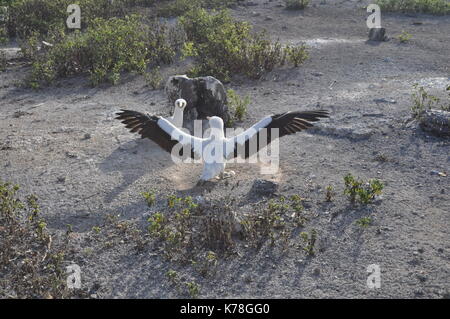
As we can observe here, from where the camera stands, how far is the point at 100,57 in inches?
386

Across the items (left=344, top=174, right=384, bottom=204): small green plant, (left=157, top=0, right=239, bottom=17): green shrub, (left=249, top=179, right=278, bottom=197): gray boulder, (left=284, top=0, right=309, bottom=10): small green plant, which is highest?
(left=284, top=0, right=309, bottom=10): small green plant

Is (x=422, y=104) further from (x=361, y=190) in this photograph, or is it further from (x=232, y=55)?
(x=232, y=55)

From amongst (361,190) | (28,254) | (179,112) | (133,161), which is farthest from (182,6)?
(28,254)

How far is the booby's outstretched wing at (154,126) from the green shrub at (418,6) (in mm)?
9978

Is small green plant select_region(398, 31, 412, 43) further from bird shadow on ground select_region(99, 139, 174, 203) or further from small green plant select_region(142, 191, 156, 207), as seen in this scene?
small green plant select_region(142, 191, 156, 207)

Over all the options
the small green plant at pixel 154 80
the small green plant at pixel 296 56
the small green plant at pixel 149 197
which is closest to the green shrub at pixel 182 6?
the small green plant at pixel 296 56

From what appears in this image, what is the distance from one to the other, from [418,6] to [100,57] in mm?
8820

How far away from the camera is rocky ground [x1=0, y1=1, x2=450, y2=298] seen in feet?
14.9

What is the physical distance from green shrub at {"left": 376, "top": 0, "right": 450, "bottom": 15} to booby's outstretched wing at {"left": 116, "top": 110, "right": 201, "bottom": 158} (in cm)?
998

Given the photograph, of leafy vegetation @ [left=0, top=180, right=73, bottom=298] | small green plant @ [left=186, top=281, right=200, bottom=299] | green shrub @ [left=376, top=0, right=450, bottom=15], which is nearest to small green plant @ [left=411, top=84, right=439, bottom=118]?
small green plant @ [left=186, top=281, right=200, bottom=299]

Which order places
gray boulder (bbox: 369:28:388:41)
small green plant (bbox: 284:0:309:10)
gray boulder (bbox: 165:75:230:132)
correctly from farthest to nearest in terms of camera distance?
small green plant (bbox: 284:0:309:10)
gray boulder (bbox: 369:28:388:41)
gray boulder (bbox: 165:75:230:132)

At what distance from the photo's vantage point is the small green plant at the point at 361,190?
538 centimetres

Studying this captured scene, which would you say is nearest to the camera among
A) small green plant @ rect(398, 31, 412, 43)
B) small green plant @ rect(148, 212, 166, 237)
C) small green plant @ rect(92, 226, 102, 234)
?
small green plant @ rect(148, 212, 166, 237)

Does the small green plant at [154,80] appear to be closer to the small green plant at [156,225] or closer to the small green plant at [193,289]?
the small green plant at [156,225]
